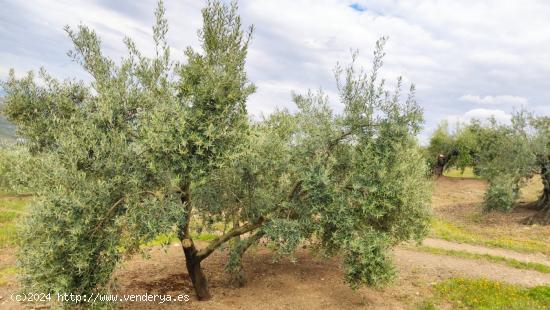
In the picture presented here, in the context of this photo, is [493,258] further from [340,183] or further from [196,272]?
[196,272]

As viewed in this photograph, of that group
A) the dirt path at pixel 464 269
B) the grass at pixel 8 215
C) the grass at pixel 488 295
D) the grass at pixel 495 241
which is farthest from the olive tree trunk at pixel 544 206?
→ the grass at pixel 8 215

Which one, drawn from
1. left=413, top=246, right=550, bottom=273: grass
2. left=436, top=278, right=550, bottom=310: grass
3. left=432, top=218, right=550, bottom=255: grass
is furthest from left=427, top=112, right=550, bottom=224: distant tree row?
left=436, top=278, right=550, bottom=310: grass

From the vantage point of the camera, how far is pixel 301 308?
16.4 metres

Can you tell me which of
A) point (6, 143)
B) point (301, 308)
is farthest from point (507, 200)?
point (6, 143)

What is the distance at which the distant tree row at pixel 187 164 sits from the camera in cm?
1130

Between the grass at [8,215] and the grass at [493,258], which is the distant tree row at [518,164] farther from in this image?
the grass at [8,215]

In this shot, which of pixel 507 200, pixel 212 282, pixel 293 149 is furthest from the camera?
pixel 507 200

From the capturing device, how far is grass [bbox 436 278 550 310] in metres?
16.6

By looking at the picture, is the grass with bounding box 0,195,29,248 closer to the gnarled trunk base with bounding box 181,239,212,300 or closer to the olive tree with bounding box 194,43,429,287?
the gnarled trunk base with bounding box 181,239,212,300

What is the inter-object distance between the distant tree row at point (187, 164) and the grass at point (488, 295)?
405 cm

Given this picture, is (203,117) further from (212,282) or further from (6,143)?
(212,282)

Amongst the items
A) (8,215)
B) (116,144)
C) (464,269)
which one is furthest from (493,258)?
(8,215)

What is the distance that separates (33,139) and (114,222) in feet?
14.5

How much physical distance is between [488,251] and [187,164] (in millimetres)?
24617
